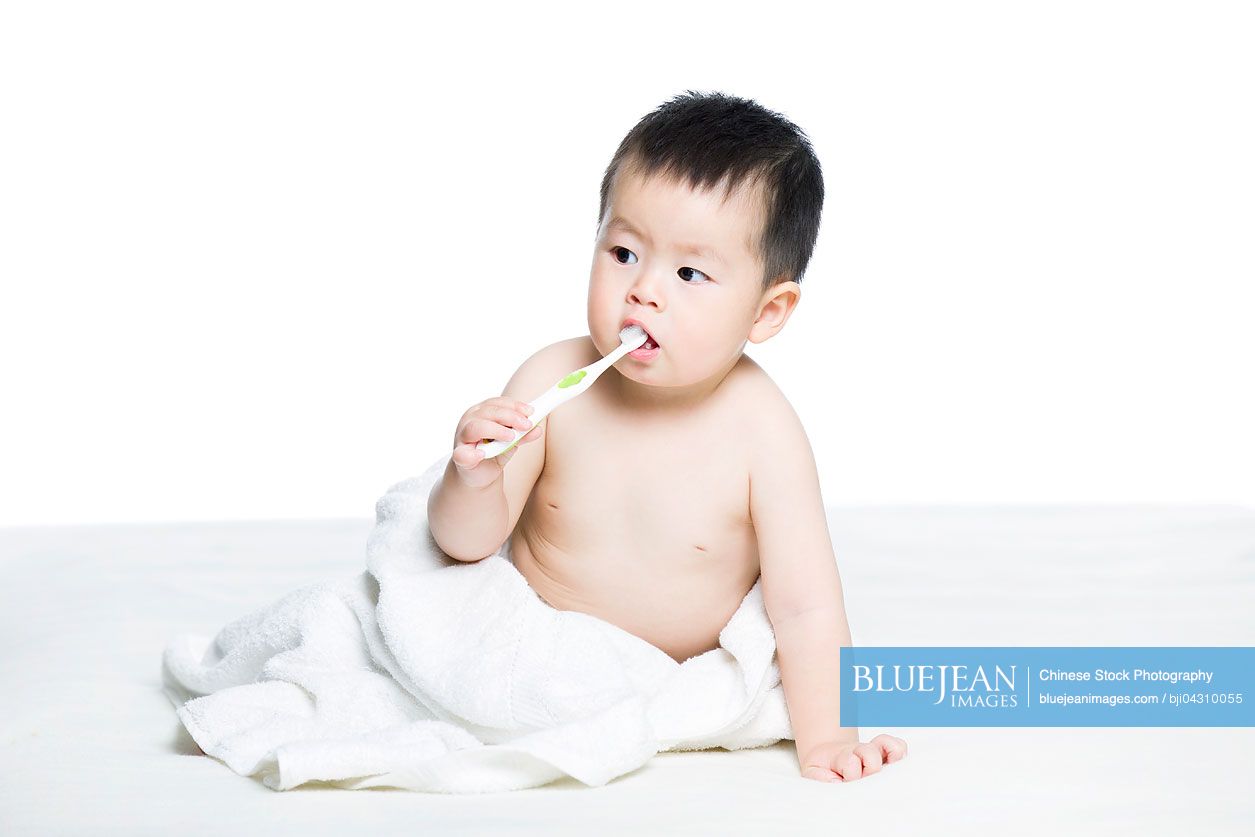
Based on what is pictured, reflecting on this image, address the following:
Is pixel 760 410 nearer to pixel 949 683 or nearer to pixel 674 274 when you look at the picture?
pixel 674 274

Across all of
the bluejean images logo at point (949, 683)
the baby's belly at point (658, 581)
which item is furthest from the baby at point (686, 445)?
the bluejean images logo at point (949, 683)

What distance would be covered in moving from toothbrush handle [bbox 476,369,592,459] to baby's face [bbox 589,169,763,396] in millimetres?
61

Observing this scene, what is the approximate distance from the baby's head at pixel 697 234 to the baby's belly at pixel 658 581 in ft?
0.60

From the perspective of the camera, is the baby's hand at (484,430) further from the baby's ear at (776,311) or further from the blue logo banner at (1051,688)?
the blue logo banner at (1051,688)

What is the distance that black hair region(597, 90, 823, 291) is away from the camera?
1.43 meters

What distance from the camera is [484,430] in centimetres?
137

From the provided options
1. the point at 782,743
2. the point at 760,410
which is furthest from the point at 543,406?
the point at 782,743

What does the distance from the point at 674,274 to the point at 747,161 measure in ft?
0.43

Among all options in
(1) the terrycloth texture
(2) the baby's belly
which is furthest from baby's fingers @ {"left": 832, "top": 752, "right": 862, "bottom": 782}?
(2) the baby's belly

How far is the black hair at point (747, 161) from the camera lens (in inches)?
56.2

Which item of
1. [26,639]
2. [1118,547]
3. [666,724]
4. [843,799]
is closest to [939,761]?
[843,799]

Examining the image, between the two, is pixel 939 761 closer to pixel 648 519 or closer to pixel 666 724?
pixel 666 724

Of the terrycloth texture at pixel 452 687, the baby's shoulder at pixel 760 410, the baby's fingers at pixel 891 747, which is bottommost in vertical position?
the baby's fingers at pixel 891 747

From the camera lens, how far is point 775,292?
149 cm
